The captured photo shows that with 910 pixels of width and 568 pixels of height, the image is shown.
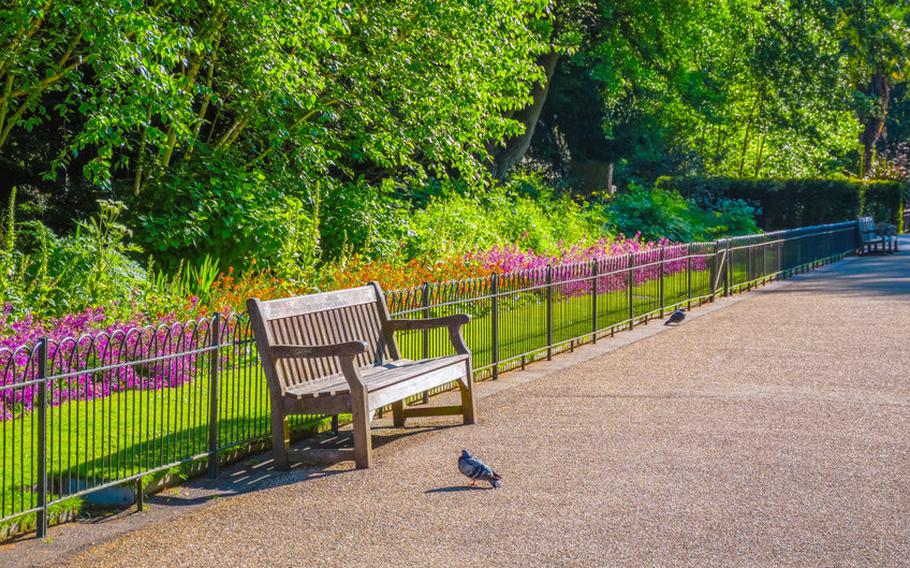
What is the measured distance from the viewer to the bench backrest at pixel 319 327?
295 inches

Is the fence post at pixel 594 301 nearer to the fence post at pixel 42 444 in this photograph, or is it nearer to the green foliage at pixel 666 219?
the fence post at pixel 42 444

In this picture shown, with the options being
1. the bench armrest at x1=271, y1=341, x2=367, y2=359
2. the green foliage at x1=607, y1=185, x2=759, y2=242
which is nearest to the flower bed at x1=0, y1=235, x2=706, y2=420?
the bench armrest at x1=271, y1=341, x2=367, y2=359

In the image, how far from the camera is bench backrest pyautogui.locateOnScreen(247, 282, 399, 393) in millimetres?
7496

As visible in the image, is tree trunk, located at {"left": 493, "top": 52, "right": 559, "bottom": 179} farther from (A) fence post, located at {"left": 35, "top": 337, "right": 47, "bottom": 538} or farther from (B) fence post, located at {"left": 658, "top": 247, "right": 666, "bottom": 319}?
(A) fence post, located at {"left": 35, "top": 337, "right": 47, "bottom": 538}

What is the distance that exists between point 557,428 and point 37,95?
7.69 m

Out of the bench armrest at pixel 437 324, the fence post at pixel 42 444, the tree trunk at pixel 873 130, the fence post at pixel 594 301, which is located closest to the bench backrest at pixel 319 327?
the bench armrest at pixel 437 324

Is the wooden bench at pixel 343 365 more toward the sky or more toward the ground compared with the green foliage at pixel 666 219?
more toward the ground

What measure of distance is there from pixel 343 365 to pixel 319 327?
40.7 inches

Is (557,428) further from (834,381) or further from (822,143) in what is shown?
(822,143)

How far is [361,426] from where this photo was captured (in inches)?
288

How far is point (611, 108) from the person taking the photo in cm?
2928

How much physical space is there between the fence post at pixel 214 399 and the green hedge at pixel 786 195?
31126mm

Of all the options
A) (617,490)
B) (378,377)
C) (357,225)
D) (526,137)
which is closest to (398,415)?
(378,377)

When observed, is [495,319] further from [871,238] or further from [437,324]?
[871,238]
